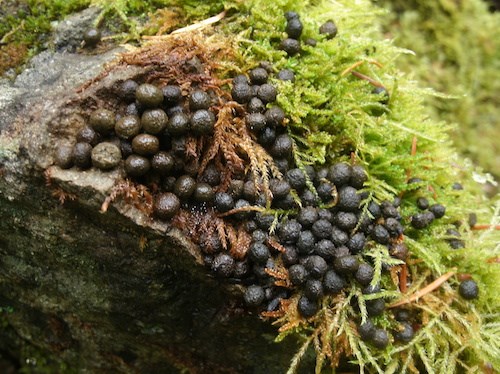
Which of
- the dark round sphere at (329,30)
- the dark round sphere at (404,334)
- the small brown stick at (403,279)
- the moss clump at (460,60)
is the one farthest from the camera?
the moss clump at (460,60)

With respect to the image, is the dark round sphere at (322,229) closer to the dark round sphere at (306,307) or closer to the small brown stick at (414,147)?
the dark round sphere at (306,307)

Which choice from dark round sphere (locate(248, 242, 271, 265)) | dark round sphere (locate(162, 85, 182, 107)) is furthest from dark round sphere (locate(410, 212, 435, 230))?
dark round sphere (locate(162, 85, 182, 107))

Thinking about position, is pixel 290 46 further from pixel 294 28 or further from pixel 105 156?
pixel 105 156

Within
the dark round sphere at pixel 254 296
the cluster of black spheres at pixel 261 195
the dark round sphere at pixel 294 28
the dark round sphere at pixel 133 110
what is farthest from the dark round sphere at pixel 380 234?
the dark round sphere at pixel 133 110

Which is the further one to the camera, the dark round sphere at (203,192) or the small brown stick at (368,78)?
the small brown stick at (368,78)

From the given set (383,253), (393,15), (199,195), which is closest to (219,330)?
(199,195)

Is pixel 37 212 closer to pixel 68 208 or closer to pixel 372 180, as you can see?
pixel 68 208
